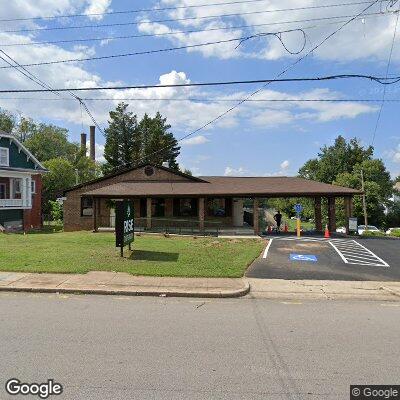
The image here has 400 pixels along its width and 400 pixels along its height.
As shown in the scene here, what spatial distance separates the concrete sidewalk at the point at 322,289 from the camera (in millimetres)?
10125

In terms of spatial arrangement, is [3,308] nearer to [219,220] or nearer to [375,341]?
[375,341]

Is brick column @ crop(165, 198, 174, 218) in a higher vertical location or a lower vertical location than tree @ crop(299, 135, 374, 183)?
lower

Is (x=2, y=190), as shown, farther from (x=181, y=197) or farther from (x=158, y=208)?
(x=181, y=197)

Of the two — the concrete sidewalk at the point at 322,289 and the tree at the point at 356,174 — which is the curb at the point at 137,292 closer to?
the concrete sidewalk at the point at 322,289

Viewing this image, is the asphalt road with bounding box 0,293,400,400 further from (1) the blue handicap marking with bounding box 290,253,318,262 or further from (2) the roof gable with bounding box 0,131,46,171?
(2) the roof gable with bounding box 0,131,46,171

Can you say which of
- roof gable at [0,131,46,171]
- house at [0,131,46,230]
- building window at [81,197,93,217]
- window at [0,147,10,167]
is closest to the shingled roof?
building window at [81,197,93,217]

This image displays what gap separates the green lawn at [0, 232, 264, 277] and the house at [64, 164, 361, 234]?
7.30 meters

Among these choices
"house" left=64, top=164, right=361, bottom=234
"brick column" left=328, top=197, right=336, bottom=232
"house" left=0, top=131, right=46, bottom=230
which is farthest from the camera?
"house" left=0, top=131, right=46, bottom=230

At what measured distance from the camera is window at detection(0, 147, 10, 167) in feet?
106

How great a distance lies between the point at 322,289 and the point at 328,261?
4.57 meters

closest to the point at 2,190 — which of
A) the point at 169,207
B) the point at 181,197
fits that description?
the point at 169,207

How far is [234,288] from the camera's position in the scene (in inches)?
410

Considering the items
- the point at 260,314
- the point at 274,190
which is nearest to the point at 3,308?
the point at 260,314

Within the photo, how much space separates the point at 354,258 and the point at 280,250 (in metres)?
3.10
